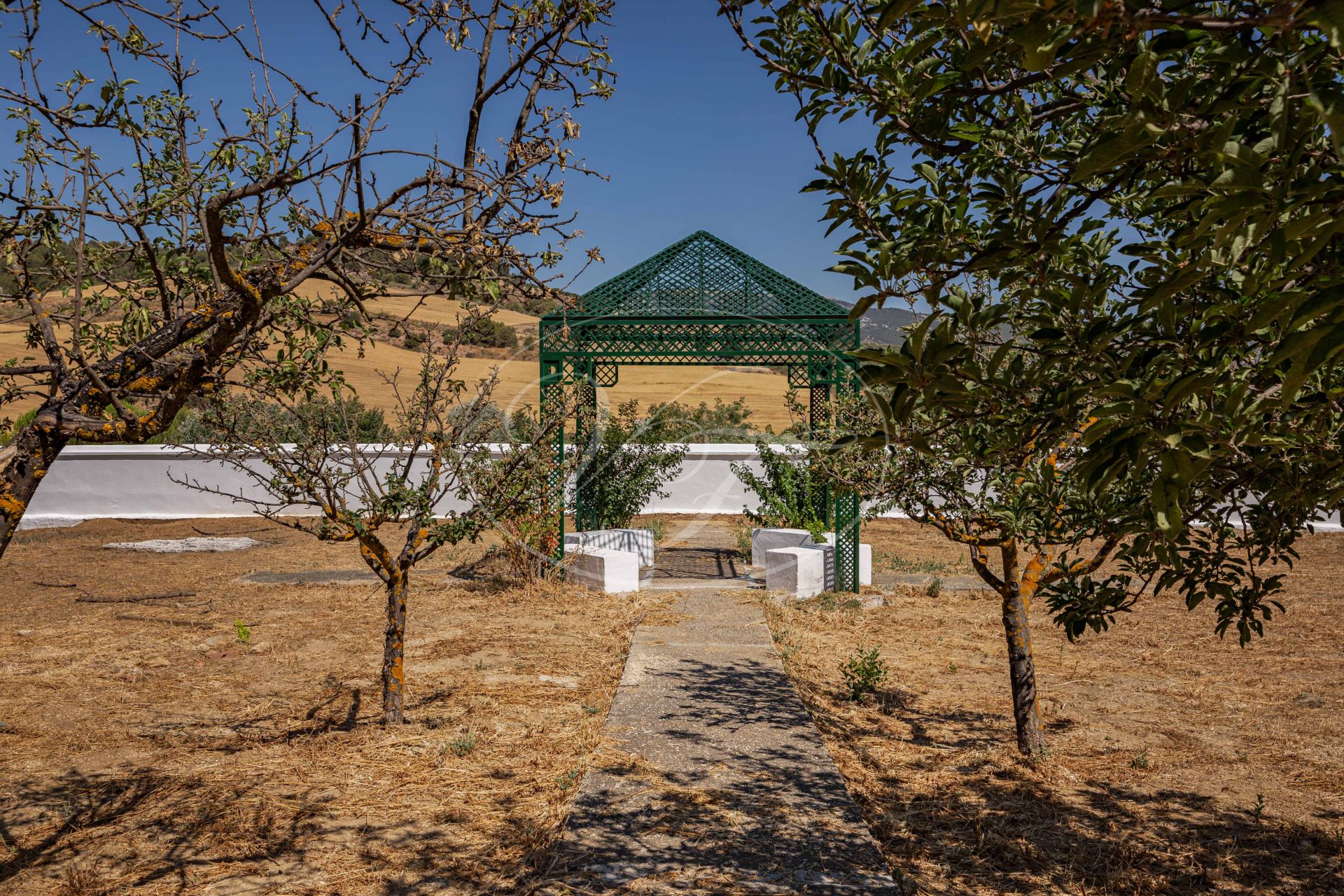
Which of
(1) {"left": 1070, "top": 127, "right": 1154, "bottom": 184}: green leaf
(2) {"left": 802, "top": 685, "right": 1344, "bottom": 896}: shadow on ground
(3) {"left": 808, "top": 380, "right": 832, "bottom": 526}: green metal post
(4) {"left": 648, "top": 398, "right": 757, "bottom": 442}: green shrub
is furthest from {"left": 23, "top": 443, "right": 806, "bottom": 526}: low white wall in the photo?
(1) {"left": 1070, "top": 127, "right": 1154, "bottom": 184}: green leaf

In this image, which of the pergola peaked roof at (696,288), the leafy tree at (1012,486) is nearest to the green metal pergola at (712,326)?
the pergola peaked roof at (696,288)

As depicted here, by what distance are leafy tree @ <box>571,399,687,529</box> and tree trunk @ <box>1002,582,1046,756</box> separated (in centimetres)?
634

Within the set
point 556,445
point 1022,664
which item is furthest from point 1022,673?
point 556,445

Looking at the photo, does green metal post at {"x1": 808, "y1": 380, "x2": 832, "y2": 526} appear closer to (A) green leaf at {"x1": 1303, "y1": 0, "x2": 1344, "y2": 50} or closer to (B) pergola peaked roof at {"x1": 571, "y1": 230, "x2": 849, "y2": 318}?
(B) pergola peaked roof at {"x1": 571, "y1": 230, "x2": 849, "y2": 318}

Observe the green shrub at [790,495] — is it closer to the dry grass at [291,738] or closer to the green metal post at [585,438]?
the green metal post at [585,438]

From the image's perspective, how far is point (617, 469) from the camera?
1195 centimetres

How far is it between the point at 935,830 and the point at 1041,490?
1665 mm

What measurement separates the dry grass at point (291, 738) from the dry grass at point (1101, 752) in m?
1.68

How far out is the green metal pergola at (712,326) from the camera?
9.45 meters

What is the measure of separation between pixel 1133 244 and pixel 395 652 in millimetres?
4642

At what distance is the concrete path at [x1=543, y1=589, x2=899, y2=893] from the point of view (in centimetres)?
340

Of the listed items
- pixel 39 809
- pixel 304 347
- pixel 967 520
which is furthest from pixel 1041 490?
pixel 39 809

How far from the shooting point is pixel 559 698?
601 centimetres

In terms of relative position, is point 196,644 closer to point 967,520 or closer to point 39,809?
point 39,809
